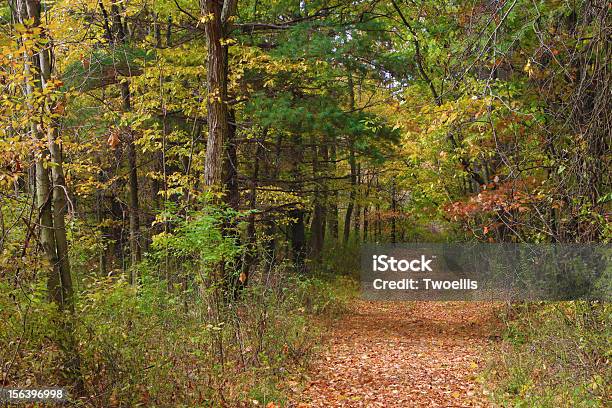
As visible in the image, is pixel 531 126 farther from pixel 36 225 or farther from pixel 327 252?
pixel 327 252

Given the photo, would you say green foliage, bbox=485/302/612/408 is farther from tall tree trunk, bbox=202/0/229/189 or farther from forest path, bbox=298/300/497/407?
tall tree trunk, bbox=202/0/229/189

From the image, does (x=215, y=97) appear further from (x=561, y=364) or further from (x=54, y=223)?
(x=561, y=364)

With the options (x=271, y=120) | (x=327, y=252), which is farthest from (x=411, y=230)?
(x=271, y=120)

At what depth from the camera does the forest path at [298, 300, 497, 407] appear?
732 centimetres

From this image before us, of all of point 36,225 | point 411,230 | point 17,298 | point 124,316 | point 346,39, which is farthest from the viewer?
point 411,230

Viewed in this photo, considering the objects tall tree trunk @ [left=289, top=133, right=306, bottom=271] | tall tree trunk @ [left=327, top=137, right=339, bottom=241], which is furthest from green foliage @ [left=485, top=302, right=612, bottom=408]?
tall tree trunk @ [left=289, top=133, right=306, bottom=271]

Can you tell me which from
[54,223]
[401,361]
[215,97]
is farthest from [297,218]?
[54,223]

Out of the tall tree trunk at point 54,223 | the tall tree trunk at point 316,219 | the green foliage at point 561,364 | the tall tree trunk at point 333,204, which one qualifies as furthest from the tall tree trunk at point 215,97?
the tall tree trunk at point 316,219

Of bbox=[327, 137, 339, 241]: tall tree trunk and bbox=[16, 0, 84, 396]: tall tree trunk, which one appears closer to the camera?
bbox=[16, 0, 84, 396]: tall tree trunk

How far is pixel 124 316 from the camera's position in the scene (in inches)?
222

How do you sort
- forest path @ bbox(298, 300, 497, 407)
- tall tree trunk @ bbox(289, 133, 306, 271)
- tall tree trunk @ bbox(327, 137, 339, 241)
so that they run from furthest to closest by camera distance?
tall tree trunk @ bbox(327, 137, 339, 241), tall tree trunk @ bbox(289, 133, 306, 271), forest path @ bbox(298, 300, 497, 407)

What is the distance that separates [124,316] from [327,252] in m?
16.3

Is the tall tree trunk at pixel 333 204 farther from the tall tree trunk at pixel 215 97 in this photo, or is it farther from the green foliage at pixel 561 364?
the green foliage at pixel 561 364

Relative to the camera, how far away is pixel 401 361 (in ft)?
32.0
